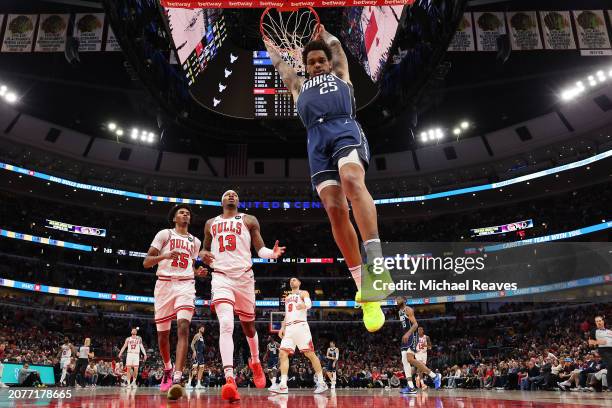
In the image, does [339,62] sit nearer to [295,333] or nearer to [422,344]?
[295,333]

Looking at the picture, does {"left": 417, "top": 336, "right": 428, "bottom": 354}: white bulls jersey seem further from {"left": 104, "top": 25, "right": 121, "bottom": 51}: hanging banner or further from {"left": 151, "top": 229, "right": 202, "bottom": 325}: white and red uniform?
{"left": 104, "top": 25, "right": 121, "bottom": 51}: hanging banner

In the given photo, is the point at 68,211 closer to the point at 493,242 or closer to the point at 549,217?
the point at 493,242

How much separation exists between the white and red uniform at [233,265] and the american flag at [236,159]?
1182 inches

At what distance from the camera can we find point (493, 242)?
35625mm

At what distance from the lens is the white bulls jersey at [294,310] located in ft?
36.0

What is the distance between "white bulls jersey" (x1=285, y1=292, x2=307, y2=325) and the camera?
1096cm

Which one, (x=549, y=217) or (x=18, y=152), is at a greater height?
(x=18, y=152)

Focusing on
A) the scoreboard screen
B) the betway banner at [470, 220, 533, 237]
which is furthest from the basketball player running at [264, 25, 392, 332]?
the betway banner at [470, 220, 533, 237]

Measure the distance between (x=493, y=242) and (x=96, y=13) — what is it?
2789 cm

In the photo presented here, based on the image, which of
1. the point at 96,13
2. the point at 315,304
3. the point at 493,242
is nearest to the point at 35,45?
the point at 96,13

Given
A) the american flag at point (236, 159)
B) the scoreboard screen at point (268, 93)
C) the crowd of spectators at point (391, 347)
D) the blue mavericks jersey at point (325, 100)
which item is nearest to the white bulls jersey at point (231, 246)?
the blue mavericks jersey at point (325, 100)

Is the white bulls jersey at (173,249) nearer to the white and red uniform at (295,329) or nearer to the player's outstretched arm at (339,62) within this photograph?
the player's outstretched arm at (339,62)

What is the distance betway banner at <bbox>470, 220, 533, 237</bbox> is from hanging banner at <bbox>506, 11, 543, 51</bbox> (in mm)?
19178

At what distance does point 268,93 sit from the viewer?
17062mm
